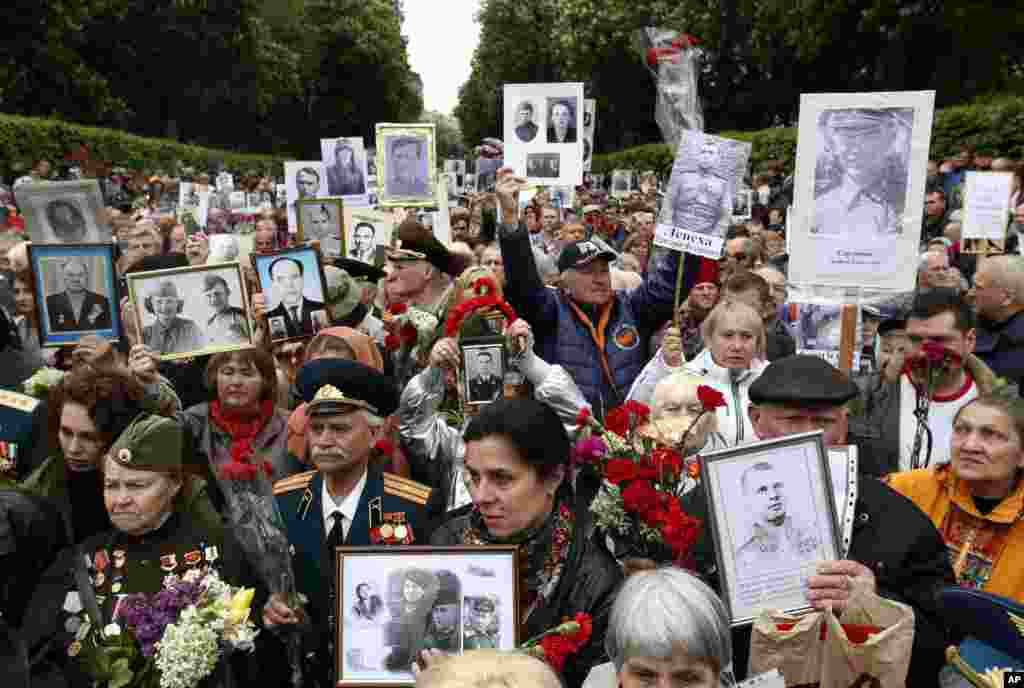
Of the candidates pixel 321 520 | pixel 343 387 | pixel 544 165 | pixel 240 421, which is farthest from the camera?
pixel 544 165

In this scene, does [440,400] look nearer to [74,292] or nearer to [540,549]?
[540,549]

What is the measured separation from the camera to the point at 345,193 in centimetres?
1298

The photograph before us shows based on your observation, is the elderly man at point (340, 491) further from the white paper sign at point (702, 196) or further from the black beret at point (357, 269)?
the black beret at point (357, 269)

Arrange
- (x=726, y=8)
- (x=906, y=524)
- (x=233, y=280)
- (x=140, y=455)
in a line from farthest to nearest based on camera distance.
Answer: (x=726, y=8), (x=233, y=280), (x=140, y=455), (x=906, y=524)

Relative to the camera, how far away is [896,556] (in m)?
3.44

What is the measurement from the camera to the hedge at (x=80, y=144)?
71.2 ft

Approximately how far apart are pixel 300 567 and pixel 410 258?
10.1 ft

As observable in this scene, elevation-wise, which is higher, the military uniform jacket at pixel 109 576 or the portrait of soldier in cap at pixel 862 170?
the portrait of soldier in cap at pixel 862 170

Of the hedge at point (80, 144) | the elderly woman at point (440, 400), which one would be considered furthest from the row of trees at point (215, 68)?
the elderly woman at point (440, 400)

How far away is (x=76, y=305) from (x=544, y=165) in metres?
5.37

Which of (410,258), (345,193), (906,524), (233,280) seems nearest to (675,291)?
(410,258)

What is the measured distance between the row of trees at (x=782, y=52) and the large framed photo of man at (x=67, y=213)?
1989 centimetres

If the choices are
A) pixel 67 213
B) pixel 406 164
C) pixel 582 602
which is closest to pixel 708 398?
pixel 582 602

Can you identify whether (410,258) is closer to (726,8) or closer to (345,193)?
(345,193)
